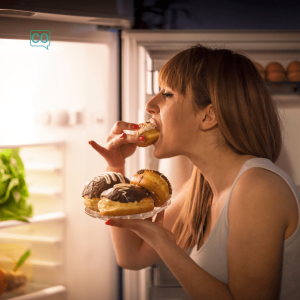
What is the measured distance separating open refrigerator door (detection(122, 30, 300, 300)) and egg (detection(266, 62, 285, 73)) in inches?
2.3

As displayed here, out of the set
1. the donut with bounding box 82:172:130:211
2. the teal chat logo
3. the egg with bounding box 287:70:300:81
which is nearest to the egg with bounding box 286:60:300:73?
the egg with bounding box 287:70:300:81

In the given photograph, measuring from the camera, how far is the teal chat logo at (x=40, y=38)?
4.09 ft

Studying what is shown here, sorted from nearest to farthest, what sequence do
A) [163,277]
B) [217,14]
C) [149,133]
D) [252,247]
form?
1. [252,247]
2. [149,133]
3. [217,14]
4. [163,277]

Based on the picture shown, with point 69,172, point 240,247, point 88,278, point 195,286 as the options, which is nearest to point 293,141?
point 240,247

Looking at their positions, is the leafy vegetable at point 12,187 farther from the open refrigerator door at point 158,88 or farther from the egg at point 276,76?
the egg at point 276,76

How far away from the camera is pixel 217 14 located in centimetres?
133

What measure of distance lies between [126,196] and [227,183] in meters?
0.37

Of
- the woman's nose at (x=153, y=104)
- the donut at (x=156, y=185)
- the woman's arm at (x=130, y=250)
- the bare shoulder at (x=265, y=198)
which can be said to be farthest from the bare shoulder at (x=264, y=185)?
the woman's arm at (x=130, y=250)

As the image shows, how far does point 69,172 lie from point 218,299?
97 centimetres

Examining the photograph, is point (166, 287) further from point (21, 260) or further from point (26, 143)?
point (26, 143)

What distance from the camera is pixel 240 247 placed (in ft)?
2.72

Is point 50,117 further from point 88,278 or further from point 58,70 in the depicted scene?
point 88,278

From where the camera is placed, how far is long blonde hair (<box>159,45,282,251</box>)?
95 centimetres

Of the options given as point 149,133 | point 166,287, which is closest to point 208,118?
point 149,133
